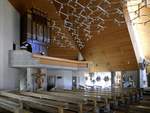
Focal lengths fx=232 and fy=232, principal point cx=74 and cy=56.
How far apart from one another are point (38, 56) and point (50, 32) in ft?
8.05

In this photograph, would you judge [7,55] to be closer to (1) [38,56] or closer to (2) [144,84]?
(1) [38,56]

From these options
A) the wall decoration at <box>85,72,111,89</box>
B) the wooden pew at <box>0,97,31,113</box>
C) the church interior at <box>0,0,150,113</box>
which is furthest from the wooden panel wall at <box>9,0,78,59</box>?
the wooden pew at <box>0,97,31,113</box>

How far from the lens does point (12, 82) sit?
1016 centimetres

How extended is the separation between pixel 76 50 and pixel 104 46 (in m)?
2.25

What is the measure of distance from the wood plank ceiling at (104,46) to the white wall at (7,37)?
1.83 ft

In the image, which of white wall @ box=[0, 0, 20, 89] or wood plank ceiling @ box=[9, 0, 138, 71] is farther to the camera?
wood plank ceiling @ box=[9, 0, 138, 71]

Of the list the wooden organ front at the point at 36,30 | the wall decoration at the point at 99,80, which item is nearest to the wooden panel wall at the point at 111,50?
the wall decoration at the point at 99,80

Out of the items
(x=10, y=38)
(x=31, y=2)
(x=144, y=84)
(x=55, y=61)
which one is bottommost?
(x=144, y=84)

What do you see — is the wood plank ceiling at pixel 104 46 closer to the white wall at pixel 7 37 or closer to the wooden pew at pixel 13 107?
the white wall at pixel 7 37

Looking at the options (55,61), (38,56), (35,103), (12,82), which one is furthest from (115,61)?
(35,103)

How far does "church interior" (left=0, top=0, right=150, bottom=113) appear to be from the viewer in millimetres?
8852

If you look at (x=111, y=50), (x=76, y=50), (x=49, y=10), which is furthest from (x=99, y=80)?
(x=49, y=10)

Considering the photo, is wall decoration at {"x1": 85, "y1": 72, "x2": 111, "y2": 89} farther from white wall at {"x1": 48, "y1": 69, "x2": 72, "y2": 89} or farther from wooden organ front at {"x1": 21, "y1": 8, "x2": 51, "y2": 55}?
wooden organ front at {"x1": 21, "y1": 8, "x2": 51, "y2": 55}

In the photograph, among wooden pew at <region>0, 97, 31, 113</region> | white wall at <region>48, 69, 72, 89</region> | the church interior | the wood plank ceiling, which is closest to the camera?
wooden pew at <region>0, 97, 31, 113</region>
